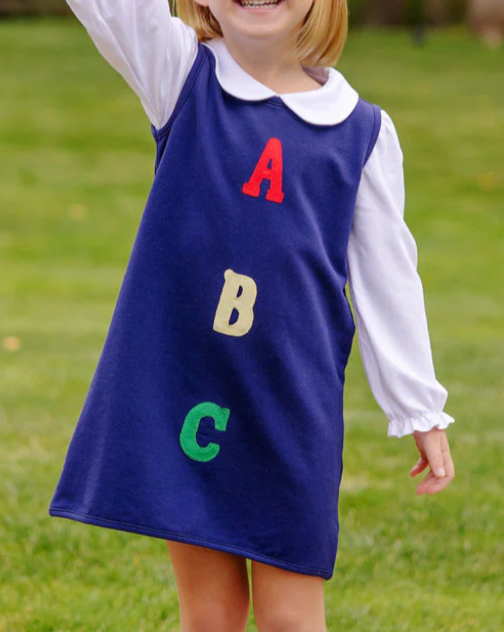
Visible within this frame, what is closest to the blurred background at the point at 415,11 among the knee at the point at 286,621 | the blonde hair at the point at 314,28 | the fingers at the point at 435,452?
the blonde hair at the point at 314,28

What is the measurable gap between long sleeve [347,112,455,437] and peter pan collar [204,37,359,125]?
0.10 meters

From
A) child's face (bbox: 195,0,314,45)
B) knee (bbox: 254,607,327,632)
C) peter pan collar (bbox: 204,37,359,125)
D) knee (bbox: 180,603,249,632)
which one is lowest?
knee (bbox: 180,603,249,632)

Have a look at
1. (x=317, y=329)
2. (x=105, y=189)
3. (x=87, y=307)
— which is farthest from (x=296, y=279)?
(x=105, y=189)

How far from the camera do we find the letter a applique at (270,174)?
2.52 meters

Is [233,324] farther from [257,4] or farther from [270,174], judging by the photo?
[257,4]

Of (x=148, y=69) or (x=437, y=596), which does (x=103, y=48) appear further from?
(x=437, y=596)

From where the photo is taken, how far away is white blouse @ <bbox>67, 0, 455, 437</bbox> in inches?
101

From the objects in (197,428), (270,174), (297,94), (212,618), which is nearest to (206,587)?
(212,618)

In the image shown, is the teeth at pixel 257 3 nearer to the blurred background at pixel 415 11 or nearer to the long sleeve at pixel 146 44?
the long sleeve at pixel 146 44

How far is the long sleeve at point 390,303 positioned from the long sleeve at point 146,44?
42 cm

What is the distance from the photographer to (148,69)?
250cm

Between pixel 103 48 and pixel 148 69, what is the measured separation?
3.9 inches

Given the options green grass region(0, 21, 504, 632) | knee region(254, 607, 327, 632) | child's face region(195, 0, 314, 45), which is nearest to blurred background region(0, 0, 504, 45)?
green grass region(0, 21, 504, 632)

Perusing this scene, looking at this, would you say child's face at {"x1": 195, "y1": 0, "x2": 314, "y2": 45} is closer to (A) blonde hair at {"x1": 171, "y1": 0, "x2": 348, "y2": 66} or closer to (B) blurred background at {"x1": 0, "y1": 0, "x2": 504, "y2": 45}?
(A) blonde hair at {"x1": 171, "y1": 0, "x2": 348, "y2": 66}
